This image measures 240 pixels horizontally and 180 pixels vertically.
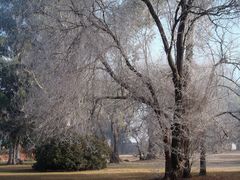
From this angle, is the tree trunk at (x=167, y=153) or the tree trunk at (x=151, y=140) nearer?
the tree trunk at (x=151, y=140)

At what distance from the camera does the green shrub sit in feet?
106

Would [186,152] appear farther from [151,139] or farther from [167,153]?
[151,139]

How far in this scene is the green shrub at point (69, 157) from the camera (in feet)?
106

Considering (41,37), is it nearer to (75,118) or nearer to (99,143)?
(75,118)

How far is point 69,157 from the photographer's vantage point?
32.3 metres

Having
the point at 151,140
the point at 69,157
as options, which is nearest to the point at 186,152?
the point at 151,140

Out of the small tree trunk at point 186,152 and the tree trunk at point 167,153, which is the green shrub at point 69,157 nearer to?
the small tree trunk at point 186,152

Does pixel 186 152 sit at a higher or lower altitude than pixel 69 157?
higher

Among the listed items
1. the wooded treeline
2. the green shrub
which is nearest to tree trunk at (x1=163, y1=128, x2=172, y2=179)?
the wooded treeline

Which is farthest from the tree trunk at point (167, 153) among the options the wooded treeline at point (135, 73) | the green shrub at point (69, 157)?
the green shrub at point (69, 157)

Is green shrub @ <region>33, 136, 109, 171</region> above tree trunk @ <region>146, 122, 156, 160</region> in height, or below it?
below

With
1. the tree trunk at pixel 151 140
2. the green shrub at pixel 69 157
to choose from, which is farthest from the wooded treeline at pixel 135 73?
the green shrub at pixel 69 157

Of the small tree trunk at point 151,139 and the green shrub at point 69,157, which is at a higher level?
the small tree trunk at point 151,139

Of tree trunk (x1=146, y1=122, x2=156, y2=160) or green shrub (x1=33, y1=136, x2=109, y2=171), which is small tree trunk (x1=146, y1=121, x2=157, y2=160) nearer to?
tree trunk (x1=146, y1=122, x2=156, y2=160)
